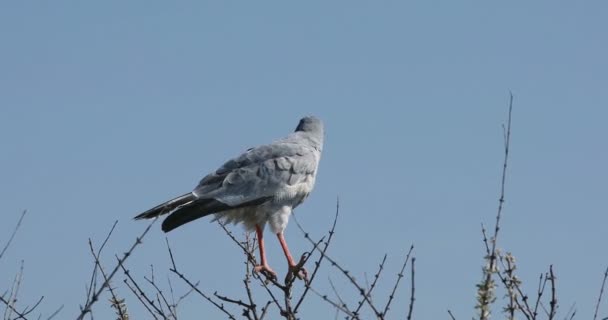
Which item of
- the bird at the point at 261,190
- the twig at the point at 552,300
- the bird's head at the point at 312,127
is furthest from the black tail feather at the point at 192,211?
the twig at the point at 552,300

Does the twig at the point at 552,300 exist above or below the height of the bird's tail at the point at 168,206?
below

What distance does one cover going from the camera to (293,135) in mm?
9211

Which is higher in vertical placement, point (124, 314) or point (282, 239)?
point (282, 239)

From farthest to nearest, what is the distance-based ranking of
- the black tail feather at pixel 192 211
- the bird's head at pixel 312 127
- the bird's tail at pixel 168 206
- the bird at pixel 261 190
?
A: 1. the bird's head at pixel 312 127
2. the bird at pixel 261 190
3. the black tail feather at pixel 192 211
4. the bird's tail at pixel 168 206

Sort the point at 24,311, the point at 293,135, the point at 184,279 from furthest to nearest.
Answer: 1. the point at 293,135
2. the point at 184,279
3. the point at 24,311

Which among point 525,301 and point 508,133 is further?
point 525,301

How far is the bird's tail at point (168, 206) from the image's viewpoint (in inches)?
289

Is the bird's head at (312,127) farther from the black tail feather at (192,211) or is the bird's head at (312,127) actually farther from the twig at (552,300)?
the twig at (552,300)

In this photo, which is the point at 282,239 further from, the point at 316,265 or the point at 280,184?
the point at 316,265

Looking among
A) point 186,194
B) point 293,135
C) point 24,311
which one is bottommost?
point 24,311

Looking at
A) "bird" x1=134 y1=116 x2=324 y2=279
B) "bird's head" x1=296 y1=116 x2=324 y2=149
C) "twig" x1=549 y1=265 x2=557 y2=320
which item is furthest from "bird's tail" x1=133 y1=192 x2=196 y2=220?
"twig" x1=549 y1=265 x2=557 y2=320

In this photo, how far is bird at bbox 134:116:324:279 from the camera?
805cm

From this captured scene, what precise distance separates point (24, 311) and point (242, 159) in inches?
149

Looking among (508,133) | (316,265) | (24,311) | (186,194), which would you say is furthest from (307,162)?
(508,133)
